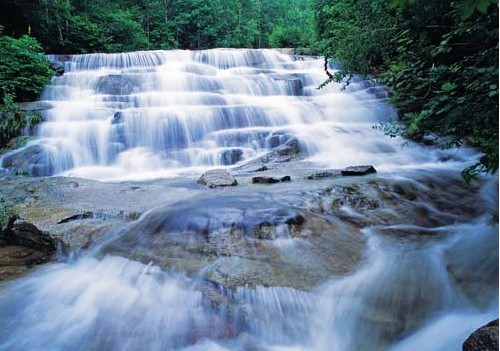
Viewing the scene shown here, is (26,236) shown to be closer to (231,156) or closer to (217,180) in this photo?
(217,180)

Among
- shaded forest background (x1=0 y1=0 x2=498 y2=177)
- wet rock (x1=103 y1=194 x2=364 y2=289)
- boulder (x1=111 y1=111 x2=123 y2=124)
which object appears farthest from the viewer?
boulder (x1=111 y1=111 x2=123 y2=124)

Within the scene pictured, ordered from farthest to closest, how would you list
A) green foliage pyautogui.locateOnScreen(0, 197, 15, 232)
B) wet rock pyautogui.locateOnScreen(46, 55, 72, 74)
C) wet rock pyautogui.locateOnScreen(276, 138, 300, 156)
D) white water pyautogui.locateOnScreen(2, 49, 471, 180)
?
1. wet rock pyautogui.locateOnScreen(46, 55, 72, 74)
2. wet rock pyautogui.locateOnScreen(276, 138, 300, 156)
3. white water pyautogui.locateOnScreen(2, 49, 471, 180)
4. green foliage pyautogui.locateOnScreen(0, 197, 15, 232)

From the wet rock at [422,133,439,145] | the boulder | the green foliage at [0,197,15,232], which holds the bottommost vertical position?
the green foliage at [0,197,15,232]

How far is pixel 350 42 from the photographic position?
217 inches

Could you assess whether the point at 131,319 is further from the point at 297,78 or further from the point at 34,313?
the point at 297,78

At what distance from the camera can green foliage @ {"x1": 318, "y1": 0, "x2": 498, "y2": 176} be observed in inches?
115

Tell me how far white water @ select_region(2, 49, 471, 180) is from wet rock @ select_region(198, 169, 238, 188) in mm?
1957

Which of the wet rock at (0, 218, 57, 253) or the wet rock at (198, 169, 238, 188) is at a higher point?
the wet rock at (198, 169, 238, 188)

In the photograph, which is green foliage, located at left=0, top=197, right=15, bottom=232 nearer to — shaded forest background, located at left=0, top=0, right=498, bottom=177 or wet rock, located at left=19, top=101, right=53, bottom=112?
shaded forest background, located at left=0, top=0, right=498, bottom=177

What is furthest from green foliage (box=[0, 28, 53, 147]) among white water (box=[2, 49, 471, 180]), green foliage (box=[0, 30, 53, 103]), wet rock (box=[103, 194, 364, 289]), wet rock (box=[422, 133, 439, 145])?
wet rock (box=[422, 133, 439, 145])

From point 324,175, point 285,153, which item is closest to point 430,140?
point 285,153

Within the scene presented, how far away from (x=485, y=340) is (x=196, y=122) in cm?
910

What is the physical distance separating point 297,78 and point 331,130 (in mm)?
4727

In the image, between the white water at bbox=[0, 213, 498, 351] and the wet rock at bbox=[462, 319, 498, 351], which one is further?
the white water at bbox=[0, 213, 498, 351]
